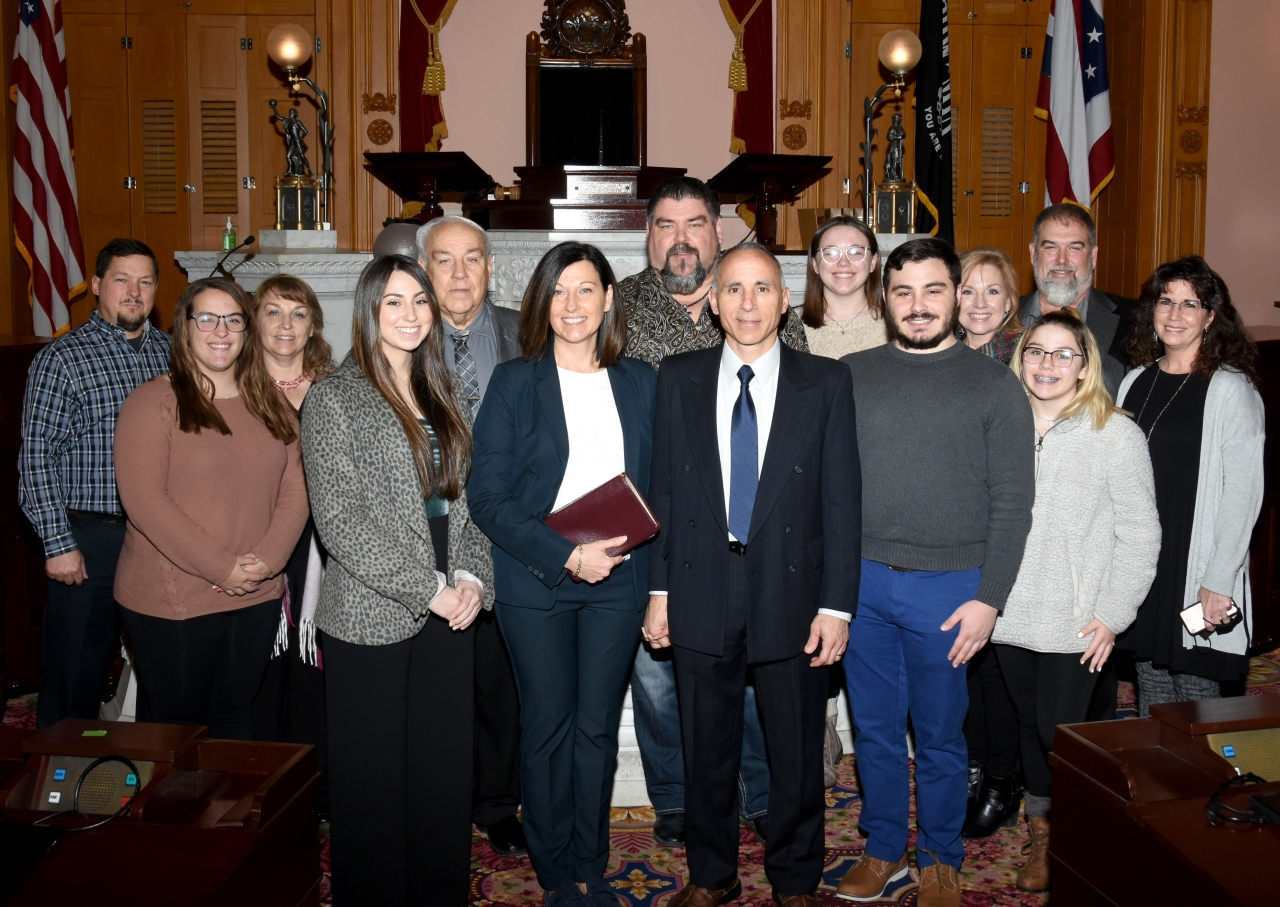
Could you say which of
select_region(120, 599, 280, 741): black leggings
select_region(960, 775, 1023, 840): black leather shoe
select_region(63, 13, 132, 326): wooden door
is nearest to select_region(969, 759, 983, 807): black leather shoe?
select_region(960, 775, 1023, 840): black leather shoe

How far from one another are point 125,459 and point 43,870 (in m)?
1.16

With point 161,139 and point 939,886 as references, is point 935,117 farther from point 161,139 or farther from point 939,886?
point 161,139

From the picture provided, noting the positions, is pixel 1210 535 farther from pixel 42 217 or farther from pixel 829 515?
pixel 42 217

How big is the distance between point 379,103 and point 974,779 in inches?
249

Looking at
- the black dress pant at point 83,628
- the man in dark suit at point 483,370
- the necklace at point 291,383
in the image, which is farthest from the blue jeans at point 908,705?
the black dress pant at point 83,628

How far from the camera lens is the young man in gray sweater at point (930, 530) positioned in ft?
7.60

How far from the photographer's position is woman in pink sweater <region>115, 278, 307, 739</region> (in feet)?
7.86

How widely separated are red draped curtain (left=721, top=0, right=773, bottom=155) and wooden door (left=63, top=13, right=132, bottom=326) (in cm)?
443

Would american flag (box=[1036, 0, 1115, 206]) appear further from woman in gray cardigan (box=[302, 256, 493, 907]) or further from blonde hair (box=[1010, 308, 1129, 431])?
woman in gray cardigan (box=[302, 256, 493, 907])

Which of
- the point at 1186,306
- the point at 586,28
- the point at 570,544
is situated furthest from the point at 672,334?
the point at 586,28

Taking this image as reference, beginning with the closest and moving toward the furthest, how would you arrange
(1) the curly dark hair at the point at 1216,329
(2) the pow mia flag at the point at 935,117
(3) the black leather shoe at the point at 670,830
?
(1) the curly dark hair at the point at 1216,329
(3) the black leather shoe at the point at 670,830
(2) the pow mia flag at the point at 935,117

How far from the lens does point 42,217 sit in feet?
19.5

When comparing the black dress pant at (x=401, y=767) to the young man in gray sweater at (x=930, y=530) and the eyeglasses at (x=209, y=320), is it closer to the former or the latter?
the eyeglasses at (x=209, y=320)

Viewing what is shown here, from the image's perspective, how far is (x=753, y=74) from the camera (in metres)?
7.53
